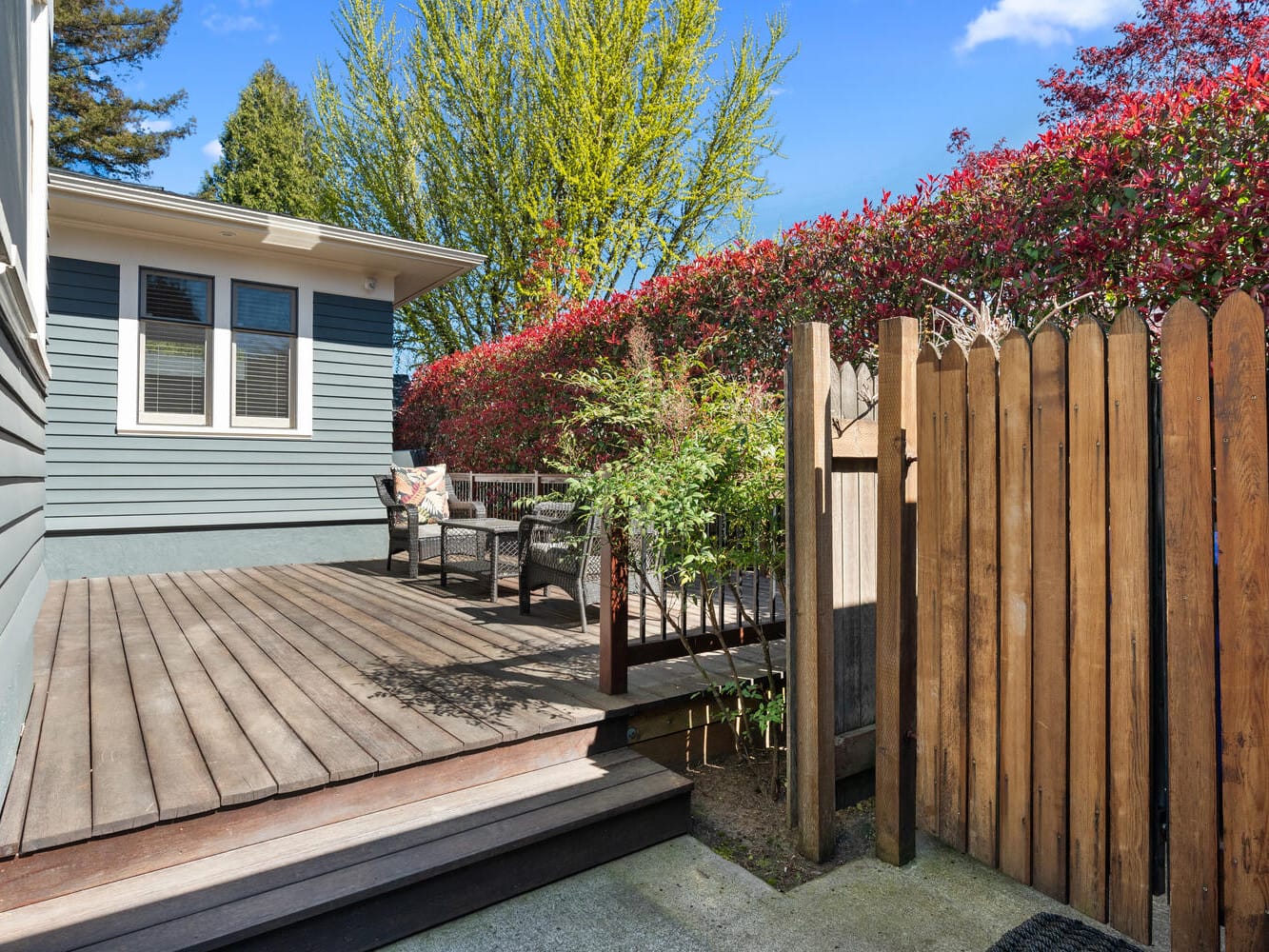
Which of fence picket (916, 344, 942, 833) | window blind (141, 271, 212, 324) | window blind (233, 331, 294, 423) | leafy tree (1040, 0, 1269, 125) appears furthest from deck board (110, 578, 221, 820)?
leafy tree (1040, 0, 1269, 125)

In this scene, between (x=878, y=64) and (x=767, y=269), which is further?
(x=878, y=64)

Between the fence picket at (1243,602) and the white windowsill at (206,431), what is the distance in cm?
691

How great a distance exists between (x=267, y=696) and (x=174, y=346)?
4.85m

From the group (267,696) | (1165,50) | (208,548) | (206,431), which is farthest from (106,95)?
(1165,50)

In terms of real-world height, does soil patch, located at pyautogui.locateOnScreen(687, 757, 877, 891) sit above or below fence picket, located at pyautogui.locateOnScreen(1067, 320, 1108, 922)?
below

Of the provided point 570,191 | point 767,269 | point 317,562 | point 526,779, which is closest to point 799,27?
point 570,191

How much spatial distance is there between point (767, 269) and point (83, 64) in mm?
20854

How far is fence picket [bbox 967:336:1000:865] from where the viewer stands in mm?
1838

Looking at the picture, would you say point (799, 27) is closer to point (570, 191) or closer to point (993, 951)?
point (570, 191)

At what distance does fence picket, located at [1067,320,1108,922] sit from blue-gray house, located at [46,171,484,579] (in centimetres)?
626

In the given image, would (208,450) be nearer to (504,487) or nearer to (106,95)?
(504,487)

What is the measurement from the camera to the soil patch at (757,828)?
2.20 meters

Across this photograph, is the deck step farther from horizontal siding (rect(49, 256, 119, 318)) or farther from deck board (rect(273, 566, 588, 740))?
horizontal siding (rect(49, 256, 119, 318))

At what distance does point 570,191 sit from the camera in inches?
525
